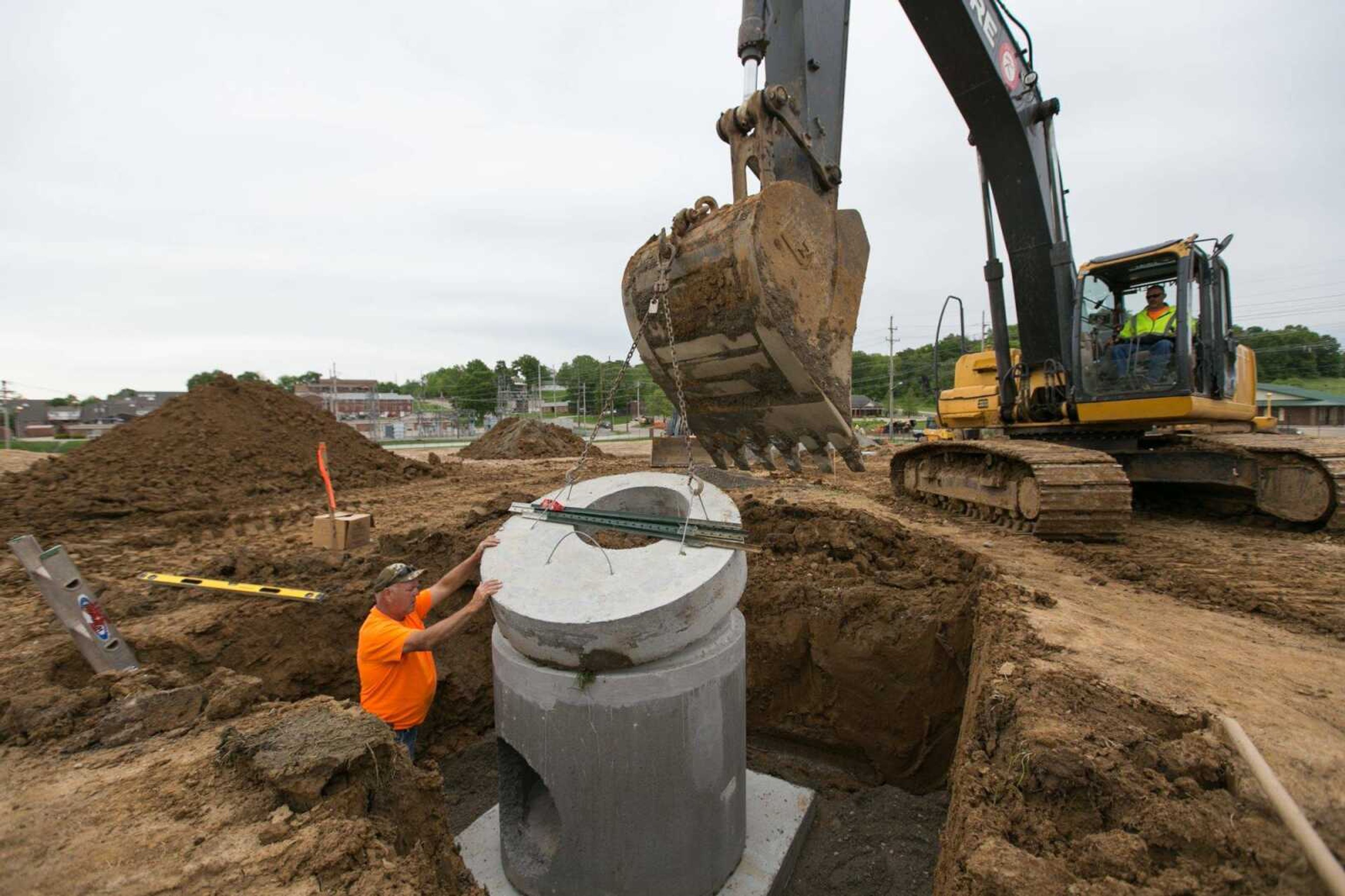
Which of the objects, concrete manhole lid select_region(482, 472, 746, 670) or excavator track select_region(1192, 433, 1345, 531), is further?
excavator track select_region(1192, 433, 1345, 531)

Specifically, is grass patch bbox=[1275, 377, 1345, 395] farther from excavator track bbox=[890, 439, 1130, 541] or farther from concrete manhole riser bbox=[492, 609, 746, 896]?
concrete manhole riser bbox=[492, 609, 746, 896]

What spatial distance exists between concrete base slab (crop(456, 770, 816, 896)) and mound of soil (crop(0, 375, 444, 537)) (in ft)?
20.3

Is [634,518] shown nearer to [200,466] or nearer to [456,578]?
[456,578]

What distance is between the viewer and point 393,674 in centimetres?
326

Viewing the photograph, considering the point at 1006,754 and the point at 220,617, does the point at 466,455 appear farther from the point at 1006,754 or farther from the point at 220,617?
the point at 1006,754

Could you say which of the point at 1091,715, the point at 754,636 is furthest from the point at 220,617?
the point at 1091,715

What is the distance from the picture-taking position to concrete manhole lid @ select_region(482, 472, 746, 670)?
9.25 feet

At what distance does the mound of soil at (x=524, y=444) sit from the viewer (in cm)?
1745

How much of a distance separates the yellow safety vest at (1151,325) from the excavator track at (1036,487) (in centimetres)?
127

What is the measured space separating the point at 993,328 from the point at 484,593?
671 centimetres

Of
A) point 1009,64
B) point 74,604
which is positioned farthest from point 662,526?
point 1009,64

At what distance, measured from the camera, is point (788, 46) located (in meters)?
4.23

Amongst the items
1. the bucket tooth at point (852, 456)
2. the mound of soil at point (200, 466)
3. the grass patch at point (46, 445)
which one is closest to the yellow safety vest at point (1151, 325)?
the bucket tooth at point (852, 456)

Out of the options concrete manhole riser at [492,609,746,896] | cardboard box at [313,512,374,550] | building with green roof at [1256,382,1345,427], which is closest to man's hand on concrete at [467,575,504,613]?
concrete manhole riser at [492,609,746,896]
